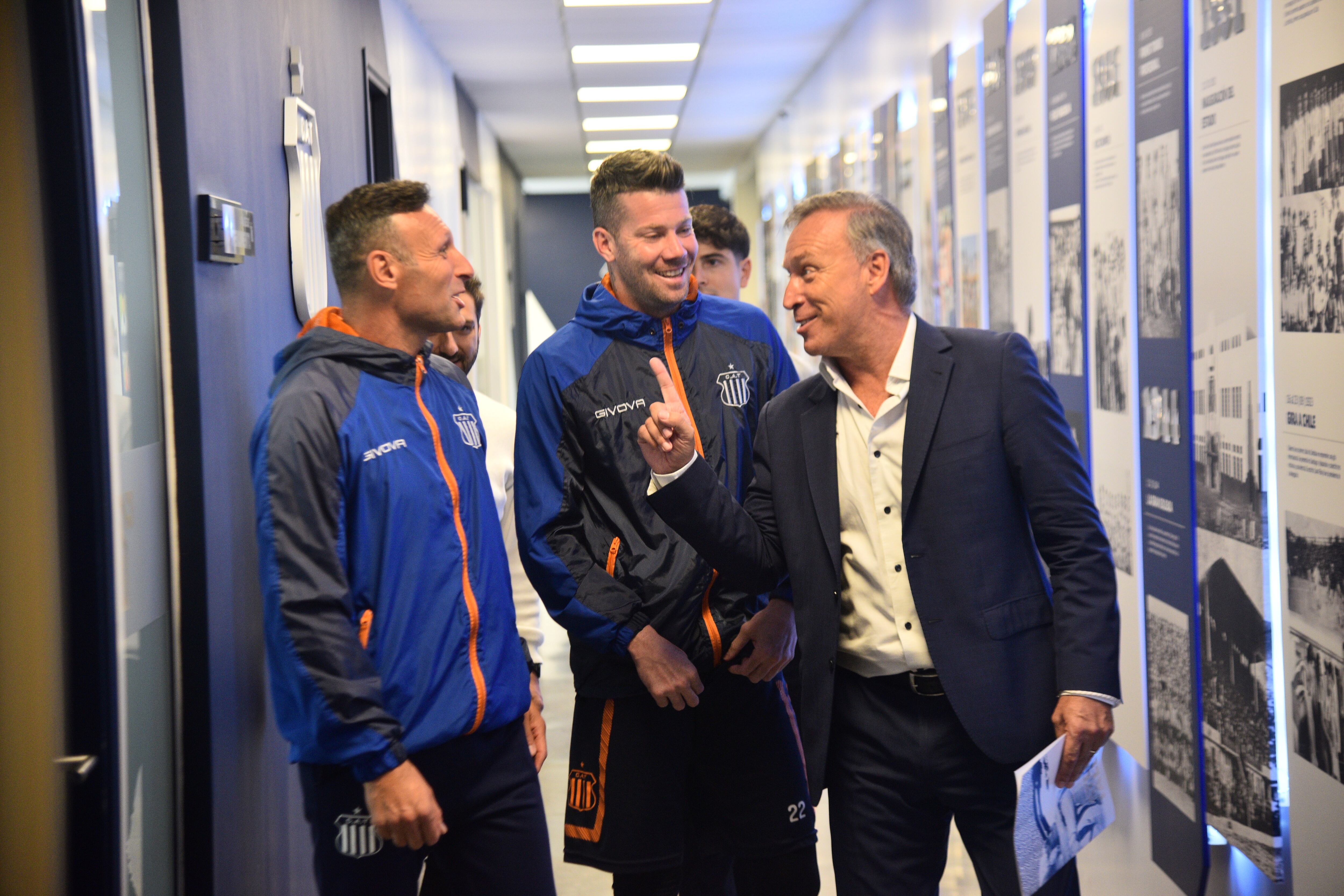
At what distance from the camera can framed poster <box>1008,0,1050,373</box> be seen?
13.0 feet

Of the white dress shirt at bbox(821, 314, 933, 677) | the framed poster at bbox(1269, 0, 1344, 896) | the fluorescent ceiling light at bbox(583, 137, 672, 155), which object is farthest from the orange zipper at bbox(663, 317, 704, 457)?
the fluorescent ceiling light at bbox(583, 137, 672, 155)

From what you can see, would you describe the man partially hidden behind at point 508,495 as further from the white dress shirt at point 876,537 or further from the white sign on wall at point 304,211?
the white dress shirt at point 876,537

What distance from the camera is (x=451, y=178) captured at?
7871 mm

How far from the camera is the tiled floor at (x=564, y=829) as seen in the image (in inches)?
127

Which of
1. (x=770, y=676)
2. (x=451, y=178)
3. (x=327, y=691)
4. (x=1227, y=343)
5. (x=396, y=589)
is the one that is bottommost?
(x=770, y=676)

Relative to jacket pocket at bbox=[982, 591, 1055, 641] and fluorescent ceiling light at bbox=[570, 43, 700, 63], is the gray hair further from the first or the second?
fluorescent ceiling light at bbox=[570, 43, 700, 63]

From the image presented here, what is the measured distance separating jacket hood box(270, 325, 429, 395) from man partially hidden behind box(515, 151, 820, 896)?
0.37m

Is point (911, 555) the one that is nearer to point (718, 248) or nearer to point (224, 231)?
point (224, 231)

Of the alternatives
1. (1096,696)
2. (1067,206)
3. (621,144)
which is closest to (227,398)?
(1096,696)

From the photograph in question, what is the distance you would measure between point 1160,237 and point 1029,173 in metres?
1.16

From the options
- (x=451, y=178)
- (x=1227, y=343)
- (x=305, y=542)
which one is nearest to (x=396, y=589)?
(x=305, y=542)

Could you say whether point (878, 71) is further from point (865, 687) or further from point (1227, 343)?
point (865, 687)

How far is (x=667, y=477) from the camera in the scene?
74.7 inches

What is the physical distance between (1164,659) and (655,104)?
8.40 meters
